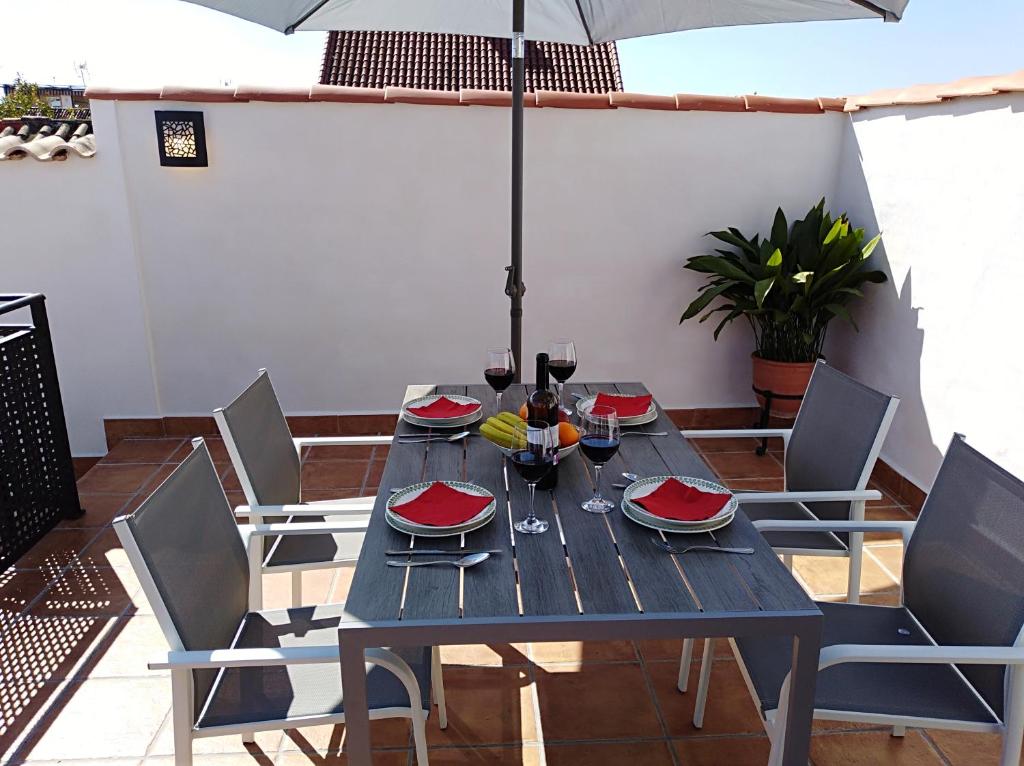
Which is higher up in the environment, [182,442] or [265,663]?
[265,663]

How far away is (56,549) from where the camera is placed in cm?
302

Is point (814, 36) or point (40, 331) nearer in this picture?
point (40, 331)

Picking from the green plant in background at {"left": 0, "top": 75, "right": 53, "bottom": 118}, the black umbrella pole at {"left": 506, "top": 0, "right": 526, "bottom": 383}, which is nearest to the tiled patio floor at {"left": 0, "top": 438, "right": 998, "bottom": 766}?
the black umbrella pole at {"left": 506, "top": 0, "right": 526, "bottom": 383}

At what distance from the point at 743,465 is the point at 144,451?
3077 millimetres

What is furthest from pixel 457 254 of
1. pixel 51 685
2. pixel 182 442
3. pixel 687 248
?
pixel 51 685

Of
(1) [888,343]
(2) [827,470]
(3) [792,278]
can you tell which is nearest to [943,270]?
(1) [888,343]

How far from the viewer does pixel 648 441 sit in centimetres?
215

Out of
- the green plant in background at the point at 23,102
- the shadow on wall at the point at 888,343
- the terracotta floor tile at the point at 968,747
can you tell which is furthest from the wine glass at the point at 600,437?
the green plant in background at the point at 23,102

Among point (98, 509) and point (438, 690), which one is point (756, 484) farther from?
point (98, 509)

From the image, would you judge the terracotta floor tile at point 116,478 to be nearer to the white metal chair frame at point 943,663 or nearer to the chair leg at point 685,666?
the chair leg at point 685,666

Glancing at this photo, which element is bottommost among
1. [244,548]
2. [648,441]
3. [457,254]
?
[244,548]

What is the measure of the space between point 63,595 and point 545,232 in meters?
2.67

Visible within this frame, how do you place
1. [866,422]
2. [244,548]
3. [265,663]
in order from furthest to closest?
[866,422] → [244,548] → [265,663]

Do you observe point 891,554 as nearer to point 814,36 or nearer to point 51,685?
point 51,685
